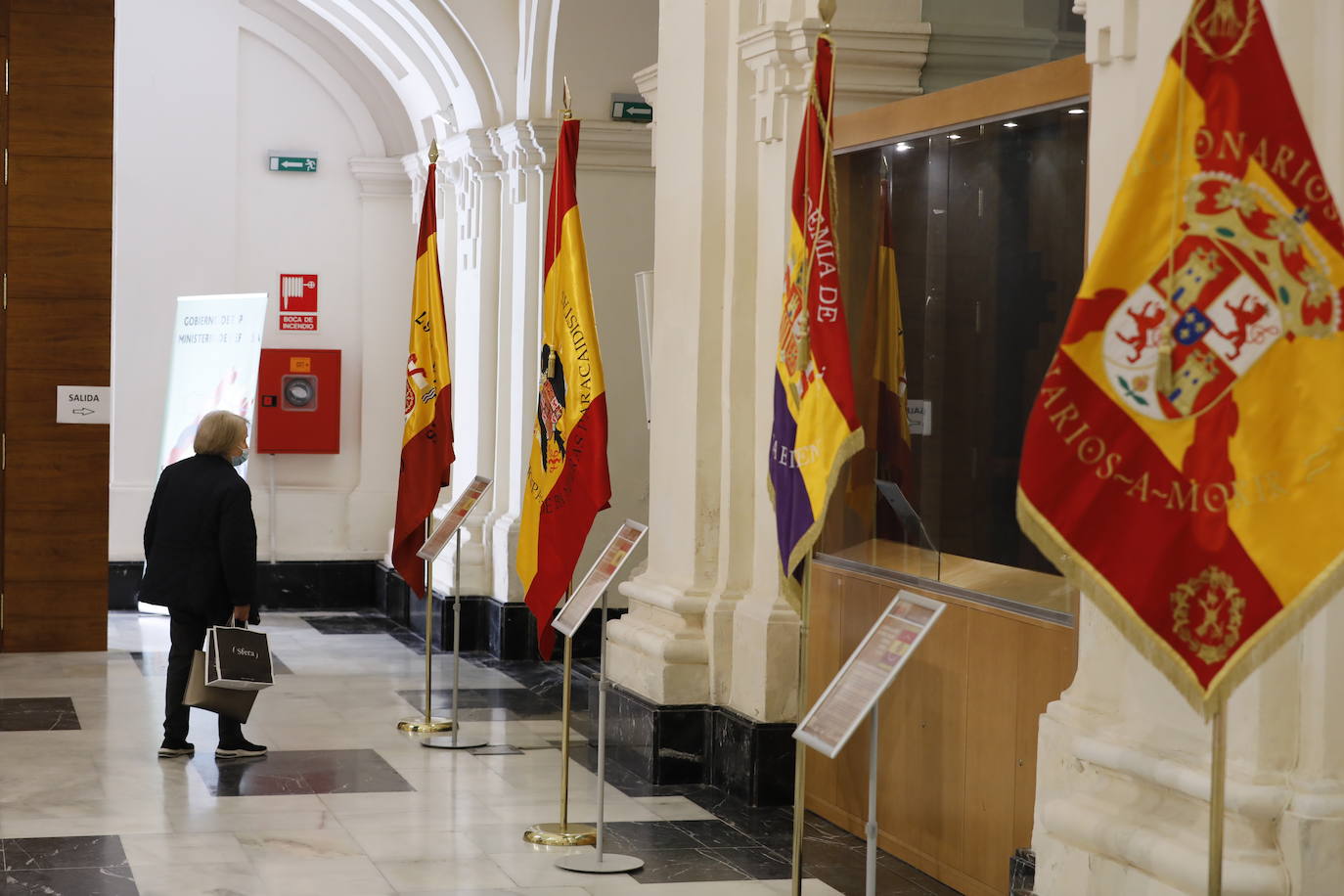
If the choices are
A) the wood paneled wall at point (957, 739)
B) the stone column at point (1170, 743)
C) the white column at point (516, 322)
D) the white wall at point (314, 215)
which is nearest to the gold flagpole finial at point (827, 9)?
the stone column at point (1170, 743)

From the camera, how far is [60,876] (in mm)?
5668

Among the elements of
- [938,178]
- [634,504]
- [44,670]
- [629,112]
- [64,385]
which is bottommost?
[44,670]

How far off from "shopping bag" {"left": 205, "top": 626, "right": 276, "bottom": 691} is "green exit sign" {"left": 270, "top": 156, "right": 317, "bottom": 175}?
23.8 feet

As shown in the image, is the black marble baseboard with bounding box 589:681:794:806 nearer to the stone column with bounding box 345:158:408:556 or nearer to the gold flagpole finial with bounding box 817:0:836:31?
the gold flagpole finial with bounding box 817:0:836:31

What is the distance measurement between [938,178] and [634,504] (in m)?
5.43

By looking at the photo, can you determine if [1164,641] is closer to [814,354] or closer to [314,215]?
[814,354]

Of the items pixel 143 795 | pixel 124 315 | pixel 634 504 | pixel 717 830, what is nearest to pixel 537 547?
pixel 717 830

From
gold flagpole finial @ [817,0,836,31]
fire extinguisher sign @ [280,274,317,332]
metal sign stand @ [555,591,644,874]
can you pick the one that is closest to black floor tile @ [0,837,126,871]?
metal sign stand @ [555,591,644,874]

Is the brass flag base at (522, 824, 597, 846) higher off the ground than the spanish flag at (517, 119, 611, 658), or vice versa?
the spanish flag at (517, 119, 611, 658)

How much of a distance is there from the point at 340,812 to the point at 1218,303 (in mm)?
4606

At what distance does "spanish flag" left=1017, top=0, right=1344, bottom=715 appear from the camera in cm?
314

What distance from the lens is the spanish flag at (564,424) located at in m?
6.58

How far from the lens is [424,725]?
8.61m

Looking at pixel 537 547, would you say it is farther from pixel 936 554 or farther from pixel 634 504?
pixel 634 504
